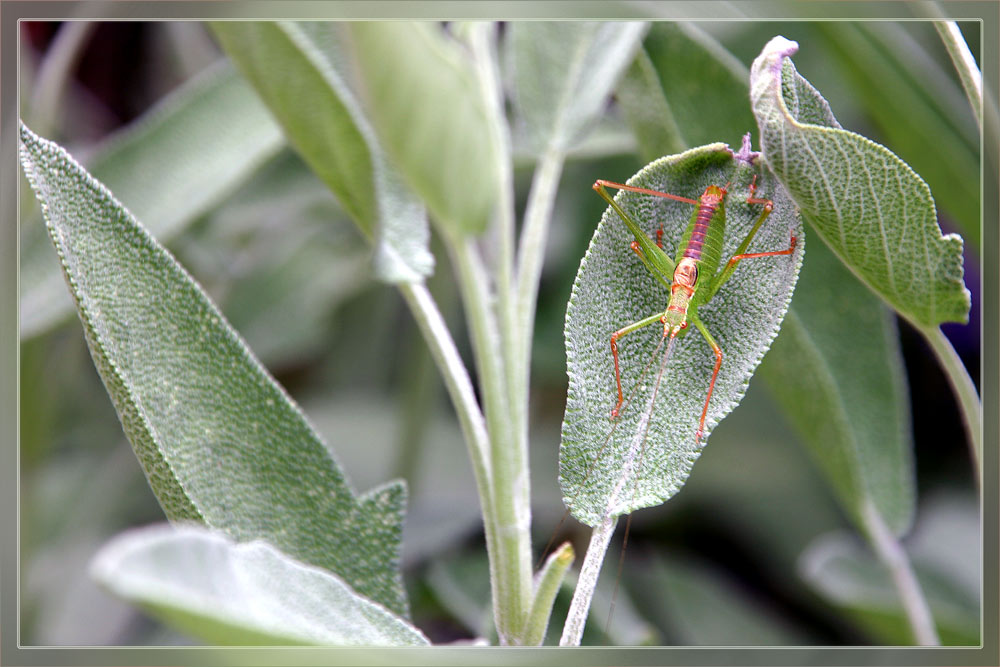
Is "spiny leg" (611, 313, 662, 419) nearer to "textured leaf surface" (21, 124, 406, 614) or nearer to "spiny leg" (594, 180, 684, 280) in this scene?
"spiny leg" (594, 180, 684, 280)

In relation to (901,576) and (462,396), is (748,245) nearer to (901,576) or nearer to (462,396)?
(462,396)

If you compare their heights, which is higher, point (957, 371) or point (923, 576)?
point (957, 371)

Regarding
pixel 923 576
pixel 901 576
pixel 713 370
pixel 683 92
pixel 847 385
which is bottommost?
pixel 923 576

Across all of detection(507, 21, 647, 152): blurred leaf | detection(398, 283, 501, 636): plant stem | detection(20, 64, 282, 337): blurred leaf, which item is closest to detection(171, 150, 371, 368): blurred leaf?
detection(20, 64, 282, 337): blurred leaf

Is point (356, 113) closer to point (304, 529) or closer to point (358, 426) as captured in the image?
point (304, 529)

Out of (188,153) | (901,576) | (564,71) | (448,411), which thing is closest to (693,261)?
(564,71)

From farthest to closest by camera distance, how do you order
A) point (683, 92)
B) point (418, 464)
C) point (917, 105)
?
point (418, 464)
point (917, 105)
point (683, 92)

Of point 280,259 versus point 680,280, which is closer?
point 680,280
